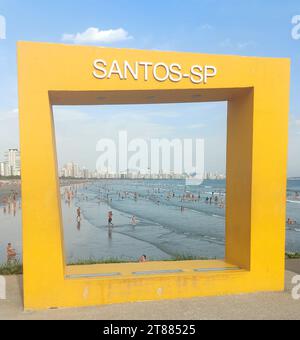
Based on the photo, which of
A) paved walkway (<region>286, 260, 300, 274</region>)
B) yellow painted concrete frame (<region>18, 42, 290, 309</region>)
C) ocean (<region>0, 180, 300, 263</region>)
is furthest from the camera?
ocean (<region>0, 180, 300, 263</region>)

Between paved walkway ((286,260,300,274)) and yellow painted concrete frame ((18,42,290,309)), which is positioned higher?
yellow painted concrete frame ((18,42,290,309))

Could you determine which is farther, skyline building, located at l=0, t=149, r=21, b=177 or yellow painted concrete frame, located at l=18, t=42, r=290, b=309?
skyline building, located at l=0, t=149, r=21, b=177

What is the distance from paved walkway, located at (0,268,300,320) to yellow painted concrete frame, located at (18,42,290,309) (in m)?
0.22

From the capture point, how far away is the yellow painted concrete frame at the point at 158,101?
6215mm

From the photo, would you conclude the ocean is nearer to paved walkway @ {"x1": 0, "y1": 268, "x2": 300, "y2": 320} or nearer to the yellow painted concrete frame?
the yellow painted concrete frame

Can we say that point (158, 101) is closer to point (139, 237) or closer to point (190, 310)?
point (190, 310)

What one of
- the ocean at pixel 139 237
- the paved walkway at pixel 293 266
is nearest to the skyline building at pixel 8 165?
the ocean at pixel 139 237

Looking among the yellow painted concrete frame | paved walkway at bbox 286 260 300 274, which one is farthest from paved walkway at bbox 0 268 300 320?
paved walkway at bbox 286 260 300 274

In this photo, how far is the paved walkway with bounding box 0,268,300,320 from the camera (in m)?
5.82

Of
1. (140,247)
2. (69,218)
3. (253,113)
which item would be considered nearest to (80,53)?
(253,113)

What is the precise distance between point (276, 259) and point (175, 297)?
6.32ft
